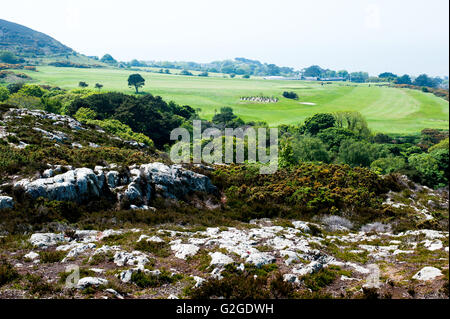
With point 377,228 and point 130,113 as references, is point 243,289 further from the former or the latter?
point 130,113

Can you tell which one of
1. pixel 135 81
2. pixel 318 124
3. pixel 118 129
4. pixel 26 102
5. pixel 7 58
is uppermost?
pixel 7 58

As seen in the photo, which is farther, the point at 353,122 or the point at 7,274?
the point at 353,122

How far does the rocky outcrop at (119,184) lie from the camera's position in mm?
17828

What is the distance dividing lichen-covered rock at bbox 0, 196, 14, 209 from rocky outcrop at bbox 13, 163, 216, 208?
0.25ft

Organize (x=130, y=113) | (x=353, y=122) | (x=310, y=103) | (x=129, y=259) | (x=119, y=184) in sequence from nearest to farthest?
(x=129, y=259), (x=119, y=184), (x=130, y=113), (x=353, y=122), (x=310, y=103)

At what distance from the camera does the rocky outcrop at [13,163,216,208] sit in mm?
17828

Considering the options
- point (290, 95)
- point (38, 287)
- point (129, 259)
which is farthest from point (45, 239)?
point (290, 95)

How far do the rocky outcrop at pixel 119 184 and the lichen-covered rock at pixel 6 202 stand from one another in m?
0.08

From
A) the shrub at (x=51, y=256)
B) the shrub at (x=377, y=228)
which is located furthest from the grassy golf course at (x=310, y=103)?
the shrub at (x=51, y=256)

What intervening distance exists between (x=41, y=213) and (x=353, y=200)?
74.9ft

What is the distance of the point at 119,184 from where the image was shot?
68.5ft

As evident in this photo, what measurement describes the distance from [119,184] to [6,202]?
6594mm

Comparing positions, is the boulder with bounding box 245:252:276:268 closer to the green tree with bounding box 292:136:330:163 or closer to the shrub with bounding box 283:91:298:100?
the green tree with bounding box 292:136:330:163

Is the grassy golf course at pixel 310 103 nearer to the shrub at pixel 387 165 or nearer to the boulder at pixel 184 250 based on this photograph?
the shrub at pixel 387 165
